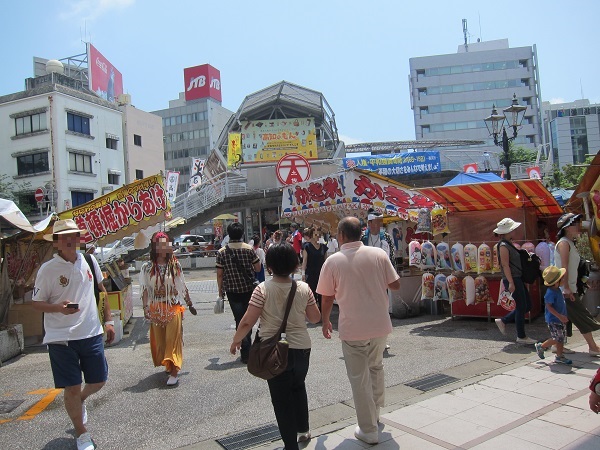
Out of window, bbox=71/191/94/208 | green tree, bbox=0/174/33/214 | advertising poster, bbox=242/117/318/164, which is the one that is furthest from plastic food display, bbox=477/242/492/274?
green tree, bbox=0/174/33/214

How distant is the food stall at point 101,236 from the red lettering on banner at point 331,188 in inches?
124

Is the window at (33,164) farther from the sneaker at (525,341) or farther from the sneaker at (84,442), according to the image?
the sneaker at (525,341)

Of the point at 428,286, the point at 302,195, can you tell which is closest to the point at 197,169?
the point at 302,195

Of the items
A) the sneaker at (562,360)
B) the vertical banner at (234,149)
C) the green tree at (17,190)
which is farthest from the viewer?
the vertical banner at (234,149)

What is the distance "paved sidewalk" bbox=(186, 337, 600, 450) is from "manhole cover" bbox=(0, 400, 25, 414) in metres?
2.38

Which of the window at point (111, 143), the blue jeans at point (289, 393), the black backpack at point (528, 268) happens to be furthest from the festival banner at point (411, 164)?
the blue jeans at point (289, 393)

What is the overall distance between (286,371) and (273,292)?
0.56 metres

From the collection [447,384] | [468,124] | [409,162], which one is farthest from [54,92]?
[468,124]

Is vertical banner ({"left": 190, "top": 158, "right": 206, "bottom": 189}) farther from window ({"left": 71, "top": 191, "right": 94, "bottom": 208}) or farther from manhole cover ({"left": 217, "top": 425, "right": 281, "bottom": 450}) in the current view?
manhole cover ({"left": 217, "top": 425, "right": 281, "bottom": 450})

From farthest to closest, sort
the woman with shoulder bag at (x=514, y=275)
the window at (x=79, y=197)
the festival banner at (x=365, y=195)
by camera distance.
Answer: the window at (x=79, y=197) < the festival banner at (x=365, y=195) < the woman with shoulder bag at (x=514, y=275)

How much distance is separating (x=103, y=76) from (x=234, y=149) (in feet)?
80.1

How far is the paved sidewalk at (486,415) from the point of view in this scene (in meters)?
3.65

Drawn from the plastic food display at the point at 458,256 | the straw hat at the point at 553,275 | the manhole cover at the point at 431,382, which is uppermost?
the plastic food display at the point at 458,256

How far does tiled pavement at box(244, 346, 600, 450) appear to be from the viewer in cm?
362
